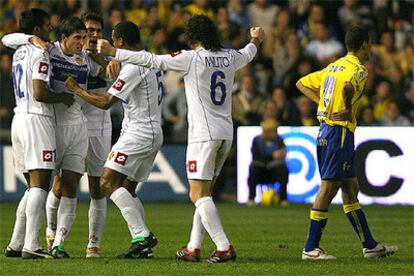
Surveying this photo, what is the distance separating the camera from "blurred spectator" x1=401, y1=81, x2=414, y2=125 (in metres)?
23.0

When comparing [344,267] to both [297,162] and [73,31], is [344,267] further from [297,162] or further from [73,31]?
[297,162]

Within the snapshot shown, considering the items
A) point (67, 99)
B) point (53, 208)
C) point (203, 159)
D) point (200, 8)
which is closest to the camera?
point (203, 159)

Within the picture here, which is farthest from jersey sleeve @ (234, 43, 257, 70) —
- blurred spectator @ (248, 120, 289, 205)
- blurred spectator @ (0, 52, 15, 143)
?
blurred spectator @ (0, 52, 15, 143)

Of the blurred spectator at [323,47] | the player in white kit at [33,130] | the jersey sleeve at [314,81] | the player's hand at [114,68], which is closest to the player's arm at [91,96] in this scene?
the player in white kit at [33,130]

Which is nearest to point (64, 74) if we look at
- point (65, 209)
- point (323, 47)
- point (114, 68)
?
point (114, 68)

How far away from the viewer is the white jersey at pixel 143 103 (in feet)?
42.3

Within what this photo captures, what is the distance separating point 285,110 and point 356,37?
31.9 feet

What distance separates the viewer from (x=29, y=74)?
12875 mm

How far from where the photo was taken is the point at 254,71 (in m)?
24.3

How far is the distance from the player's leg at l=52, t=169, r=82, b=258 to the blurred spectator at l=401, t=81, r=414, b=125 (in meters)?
10.6

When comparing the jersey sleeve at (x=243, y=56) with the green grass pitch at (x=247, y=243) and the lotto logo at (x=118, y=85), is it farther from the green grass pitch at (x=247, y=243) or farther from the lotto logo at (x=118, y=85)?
the green grass pitch at (x=247, y=243)

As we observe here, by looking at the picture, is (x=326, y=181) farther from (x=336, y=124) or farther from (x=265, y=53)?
(x=265, y=53)

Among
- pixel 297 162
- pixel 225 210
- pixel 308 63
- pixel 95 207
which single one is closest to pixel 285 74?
pixel 308 63

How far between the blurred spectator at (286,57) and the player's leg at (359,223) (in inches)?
433
